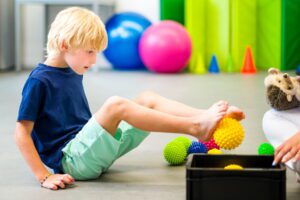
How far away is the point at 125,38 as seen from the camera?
5.68 meters

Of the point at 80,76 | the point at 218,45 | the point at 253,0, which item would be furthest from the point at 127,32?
the point at 80,76

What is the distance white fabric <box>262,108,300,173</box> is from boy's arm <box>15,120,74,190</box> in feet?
2.23

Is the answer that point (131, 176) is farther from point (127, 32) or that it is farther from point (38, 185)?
point (127, 32)

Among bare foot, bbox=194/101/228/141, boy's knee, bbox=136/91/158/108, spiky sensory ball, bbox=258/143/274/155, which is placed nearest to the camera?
bare foot, bbox=194/101/228/141

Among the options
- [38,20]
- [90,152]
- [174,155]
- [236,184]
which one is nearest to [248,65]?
[38,20]

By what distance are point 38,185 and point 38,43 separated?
175 inches

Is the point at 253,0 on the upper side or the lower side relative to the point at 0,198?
upper

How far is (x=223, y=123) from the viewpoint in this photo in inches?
76.2

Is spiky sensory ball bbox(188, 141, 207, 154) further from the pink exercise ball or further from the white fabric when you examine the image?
the pink exercise ball

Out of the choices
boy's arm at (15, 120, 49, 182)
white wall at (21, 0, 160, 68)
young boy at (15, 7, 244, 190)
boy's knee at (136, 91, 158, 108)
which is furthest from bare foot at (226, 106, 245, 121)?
white wall at (21, 0, 160, 68)

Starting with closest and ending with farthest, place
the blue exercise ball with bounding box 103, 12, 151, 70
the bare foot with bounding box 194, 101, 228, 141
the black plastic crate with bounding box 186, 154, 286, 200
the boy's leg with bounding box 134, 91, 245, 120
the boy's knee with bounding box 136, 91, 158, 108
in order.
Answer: the black plastic crate with bounding box 186, 154, 286, 200, the bare foot with bounding box 194, 101, 228, 141, the boy's leg with bounding box 134, 91, 245, 120, the boy's knee with bounding box 136, 91, 158, 108, the blue exercise ball with bounding box 103, 12, 151, 70

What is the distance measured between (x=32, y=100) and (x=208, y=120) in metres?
0.57

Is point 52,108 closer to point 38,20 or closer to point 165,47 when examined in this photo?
point 165,47

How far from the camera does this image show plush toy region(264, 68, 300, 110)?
2.01m
